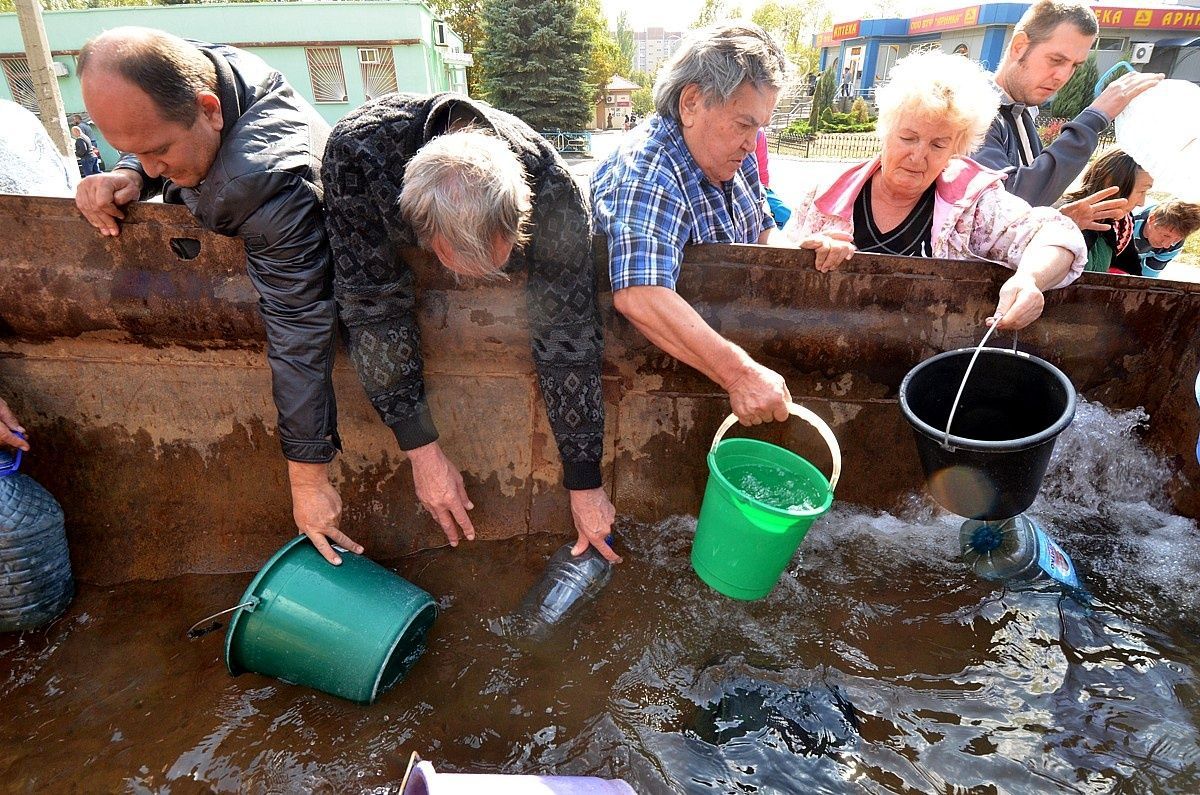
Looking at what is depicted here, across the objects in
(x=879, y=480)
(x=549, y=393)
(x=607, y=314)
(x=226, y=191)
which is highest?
(x=226, y=191)

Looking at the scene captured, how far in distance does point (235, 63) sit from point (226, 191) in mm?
493

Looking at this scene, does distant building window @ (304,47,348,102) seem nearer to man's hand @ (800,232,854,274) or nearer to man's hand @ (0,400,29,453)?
man's hand @ (0,400,29,453)

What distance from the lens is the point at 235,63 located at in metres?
2.01

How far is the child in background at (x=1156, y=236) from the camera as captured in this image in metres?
3.36

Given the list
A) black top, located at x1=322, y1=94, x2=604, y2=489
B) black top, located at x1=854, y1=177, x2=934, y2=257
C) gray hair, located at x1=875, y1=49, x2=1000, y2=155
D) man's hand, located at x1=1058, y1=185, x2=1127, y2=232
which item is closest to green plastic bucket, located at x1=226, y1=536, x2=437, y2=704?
black top, located at x1=322, y1=94, x2=604, y2=489

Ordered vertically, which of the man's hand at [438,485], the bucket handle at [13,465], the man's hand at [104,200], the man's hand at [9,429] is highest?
the man's hand at [104,200]

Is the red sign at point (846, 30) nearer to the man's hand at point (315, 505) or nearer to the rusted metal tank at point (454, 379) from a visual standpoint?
the rusted metal tank at point (454, 379)

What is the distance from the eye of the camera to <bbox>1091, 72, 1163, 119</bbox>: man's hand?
2941 millimetres

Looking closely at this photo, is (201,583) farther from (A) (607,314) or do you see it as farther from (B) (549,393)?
(A) (607,314)

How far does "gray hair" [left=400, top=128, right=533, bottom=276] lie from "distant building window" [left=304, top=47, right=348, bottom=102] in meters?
24.9

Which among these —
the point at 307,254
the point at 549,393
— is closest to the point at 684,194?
the point at 549,393

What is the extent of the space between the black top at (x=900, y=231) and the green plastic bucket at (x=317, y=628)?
212 centimetres

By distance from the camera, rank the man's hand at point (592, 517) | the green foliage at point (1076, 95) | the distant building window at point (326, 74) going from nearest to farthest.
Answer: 1. the man's hand at point (592, 517)
2. the distant building window at point (326, 74)
3. the green foliage at point (1076, 95)

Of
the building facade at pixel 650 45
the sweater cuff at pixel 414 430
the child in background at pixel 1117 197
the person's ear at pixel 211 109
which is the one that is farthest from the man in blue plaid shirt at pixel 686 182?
the building facade at pixel 650 45
